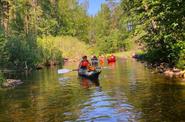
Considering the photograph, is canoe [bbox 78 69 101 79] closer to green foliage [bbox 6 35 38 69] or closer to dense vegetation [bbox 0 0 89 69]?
dense vegetation [bbox 0 0 89 69]

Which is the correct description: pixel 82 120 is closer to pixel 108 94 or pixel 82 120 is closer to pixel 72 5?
pixel 108 94

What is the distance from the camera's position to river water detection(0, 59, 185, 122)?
60.8 ft

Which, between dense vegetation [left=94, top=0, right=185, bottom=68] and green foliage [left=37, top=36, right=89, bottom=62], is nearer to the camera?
dense vegetation [left=94, top=0, right=185, bottom=68]

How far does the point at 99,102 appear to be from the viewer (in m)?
22.8

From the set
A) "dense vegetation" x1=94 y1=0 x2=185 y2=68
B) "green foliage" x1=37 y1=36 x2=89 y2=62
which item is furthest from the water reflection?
"green foliage" x1=37 y1=36 x2=89 y2=62

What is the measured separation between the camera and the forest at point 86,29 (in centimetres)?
3397

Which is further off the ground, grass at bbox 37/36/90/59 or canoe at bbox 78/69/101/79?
grass at bbox 37/36/90/59

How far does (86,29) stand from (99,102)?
93550mm

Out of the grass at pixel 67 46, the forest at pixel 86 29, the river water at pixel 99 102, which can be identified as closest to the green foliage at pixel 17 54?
the forest at pixel 86 29

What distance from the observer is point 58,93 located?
27891 millimetres

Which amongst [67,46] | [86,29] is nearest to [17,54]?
[67,46]

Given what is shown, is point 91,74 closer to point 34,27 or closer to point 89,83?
point 89,83

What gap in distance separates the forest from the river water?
5163mm

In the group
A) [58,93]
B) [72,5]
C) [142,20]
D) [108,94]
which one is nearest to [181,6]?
[108,94]
